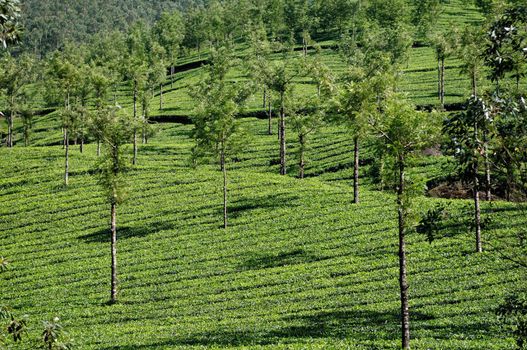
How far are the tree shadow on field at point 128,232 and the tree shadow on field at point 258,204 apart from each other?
6.93m

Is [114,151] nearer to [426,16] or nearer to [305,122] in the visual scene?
[305,122]

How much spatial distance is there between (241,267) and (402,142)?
2125 cm

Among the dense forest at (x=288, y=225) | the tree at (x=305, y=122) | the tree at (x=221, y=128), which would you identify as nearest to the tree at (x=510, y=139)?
the dense forest at (x=288, y=225)

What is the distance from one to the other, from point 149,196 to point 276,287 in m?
27.4

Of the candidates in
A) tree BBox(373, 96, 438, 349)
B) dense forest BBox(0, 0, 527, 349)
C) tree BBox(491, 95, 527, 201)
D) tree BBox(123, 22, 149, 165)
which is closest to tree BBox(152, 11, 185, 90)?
tree BBox(123, 22, 149, 165)

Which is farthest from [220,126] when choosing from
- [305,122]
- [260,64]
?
[260,64]

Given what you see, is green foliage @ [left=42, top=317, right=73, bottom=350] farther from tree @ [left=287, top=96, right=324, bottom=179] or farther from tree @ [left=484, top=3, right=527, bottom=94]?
tree @ [left=287, top=96, right=324, bottom=179]

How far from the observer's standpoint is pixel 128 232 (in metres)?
52.6

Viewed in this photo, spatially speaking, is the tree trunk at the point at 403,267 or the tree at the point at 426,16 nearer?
the tree trunk at the point at 403,267

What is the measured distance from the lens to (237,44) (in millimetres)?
172875

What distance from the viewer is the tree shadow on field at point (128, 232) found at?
51.8m

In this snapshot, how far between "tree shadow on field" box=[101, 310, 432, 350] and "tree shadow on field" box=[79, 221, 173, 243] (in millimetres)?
22685

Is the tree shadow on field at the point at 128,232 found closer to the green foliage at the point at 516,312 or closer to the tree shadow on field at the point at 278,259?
the tree shadow on field at the point at 278,259

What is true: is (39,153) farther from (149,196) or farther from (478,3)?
(478,3)
